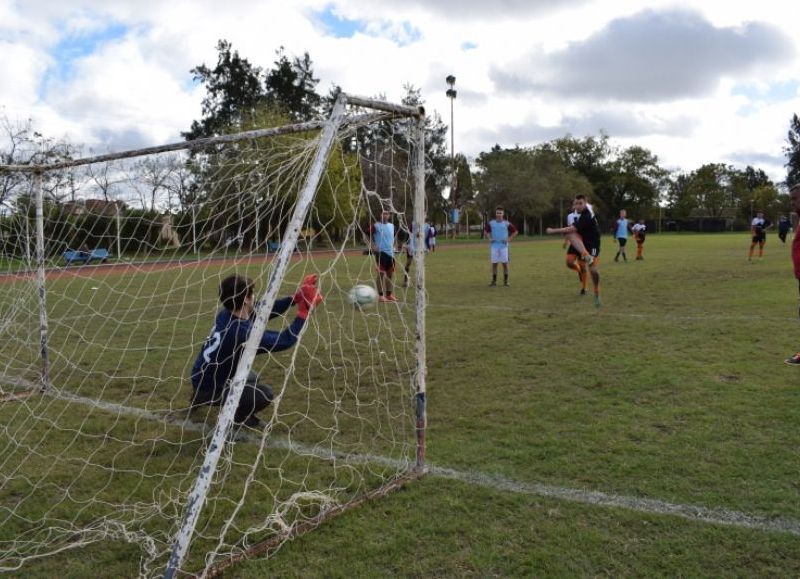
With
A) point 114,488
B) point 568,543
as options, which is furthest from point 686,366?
point 114,488

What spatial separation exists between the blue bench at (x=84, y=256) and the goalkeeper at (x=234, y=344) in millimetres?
4206

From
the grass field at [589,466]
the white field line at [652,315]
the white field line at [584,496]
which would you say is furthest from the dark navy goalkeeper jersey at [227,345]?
the white field line at [652,315]

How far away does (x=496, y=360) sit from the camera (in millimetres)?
6637

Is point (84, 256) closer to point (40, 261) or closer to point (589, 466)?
point (40, 261)

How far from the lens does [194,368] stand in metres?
4.77

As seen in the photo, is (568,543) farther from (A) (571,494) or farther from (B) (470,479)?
(B) (470,479)

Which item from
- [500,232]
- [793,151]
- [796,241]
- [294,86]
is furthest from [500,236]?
[793,151]

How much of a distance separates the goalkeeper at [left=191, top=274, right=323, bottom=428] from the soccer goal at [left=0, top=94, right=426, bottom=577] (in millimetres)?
71

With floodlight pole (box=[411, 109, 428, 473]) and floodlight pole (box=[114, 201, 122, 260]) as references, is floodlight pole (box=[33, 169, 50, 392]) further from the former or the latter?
floodlight pole (box=[411, 109, 428, 473])

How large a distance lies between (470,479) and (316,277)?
1.50m

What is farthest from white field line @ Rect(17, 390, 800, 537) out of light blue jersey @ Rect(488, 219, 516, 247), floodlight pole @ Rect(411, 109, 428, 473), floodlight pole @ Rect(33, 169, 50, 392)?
light blue jersey @ Rect(488, 219, 516, 247)

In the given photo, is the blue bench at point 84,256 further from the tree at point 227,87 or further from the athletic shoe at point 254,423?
the tree at point 227,87

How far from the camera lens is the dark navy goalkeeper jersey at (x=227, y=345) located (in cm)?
412

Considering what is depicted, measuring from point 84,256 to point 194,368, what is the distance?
16.1 feet
